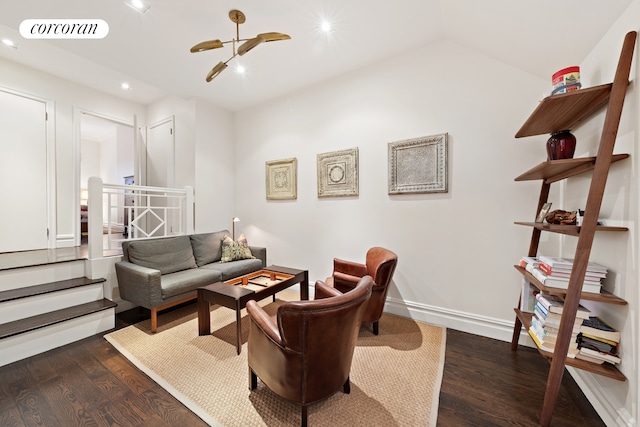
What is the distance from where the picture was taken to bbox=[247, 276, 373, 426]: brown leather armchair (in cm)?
126

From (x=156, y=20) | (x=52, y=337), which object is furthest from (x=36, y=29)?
(x=52, y=337)

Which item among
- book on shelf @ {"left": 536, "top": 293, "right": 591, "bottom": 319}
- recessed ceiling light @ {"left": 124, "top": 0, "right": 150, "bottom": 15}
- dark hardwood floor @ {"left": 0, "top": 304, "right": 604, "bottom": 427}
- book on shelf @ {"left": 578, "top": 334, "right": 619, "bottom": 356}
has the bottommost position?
dark hardwood floor @ {"left": 0, "top": 304, "right": 604, "bottom": 427}

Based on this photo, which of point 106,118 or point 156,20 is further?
point 106,118

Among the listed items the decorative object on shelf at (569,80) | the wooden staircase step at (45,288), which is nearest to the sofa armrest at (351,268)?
the decorative object on shelf at (569,80)

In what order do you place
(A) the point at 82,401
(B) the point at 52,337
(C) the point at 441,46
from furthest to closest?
(C) the point at 441,46, (B) the point at 52,337, (A) the point at 82,401

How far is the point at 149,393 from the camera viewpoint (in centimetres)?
172

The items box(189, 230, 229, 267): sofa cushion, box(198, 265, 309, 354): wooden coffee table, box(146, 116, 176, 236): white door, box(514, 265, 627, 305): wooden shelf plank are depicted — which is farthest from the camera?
→ box(146, 116, 176, 236): white door

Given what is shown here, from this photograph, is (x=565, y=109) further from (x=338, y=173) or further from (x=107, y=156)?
(x=107, y=156)

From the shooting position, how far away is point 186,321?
2.81 m

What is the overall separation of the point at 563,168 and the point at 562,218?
14.2 inches

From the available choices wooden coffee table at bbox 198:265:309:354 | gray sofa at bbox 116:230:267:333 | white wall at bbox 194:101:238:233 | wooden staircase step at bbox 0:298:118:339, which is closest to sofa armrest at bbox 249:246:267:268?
gray sofa at bbox 116:230:267:333

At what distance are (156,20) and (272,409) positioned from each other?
3542mm

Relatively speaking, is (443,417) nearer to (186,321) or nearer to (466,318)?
(466,318)

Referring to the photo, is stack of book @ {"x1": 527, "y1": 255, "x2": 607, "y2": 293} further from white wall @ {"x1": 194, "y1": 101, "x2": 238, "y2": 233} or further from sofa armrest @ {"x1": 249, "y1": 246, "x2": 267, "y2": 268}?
white wall @ {"x1": 194, "y1": 101, "x2": 238, "y2": 233}
